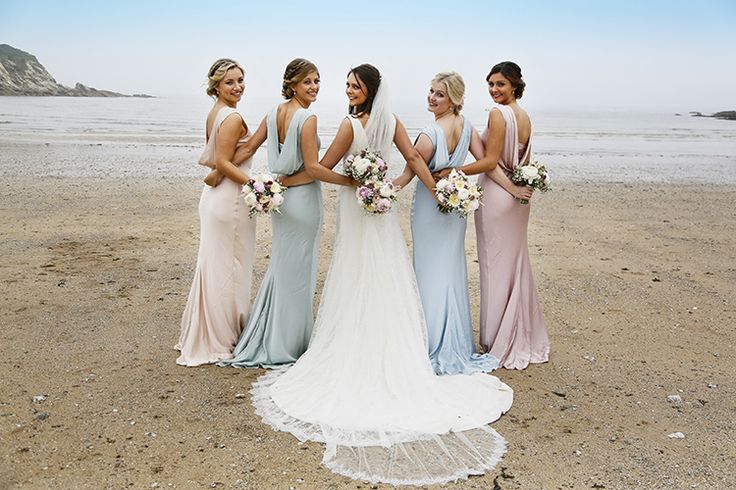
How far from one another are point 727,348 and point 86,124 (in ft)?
112

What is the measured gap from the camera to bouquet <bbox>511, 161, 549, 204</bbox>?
20.8 feet

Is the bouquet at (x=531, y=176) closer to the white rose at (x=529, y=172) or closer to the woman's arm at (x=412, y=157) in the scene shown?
the white rose at (x=529, y=172)

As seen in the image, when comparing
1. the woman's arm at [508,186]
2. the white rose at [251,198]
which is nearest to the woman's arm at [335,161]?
the white rose at [251,198]

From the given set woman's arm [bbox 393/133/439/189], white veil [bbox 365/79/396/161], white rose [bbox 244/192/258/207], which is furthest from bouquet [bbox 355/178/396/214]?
white rose [bbox 244/192/258/207]

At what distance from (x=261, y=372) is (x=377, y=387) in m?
1.21

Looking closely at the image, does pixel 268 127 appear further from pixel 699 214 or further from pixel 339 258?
pixel 699 214

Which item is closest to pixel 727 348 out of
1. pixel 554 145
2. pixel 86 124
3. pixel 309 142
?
pixel 309 142

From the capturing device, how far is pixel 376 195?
561 centimetres

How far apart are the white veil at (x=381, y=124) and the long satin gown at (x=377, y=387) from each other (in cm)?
7

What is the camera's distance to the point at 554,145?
1282 inches

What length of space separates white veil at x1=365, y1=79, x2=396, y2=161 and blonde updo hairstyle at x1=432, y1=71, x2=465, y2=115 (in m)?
0.56

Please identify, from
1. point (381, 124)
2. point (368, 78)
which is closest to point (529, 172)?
point (381, 124)

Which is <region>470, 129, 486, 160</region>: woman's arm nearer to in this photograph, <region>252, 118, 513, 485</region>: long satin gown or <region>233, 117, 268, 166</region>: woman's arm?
<region>252, 118, 513, 485</region>: long satin gown

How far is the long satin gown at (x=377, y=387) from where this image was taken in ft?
15.6
